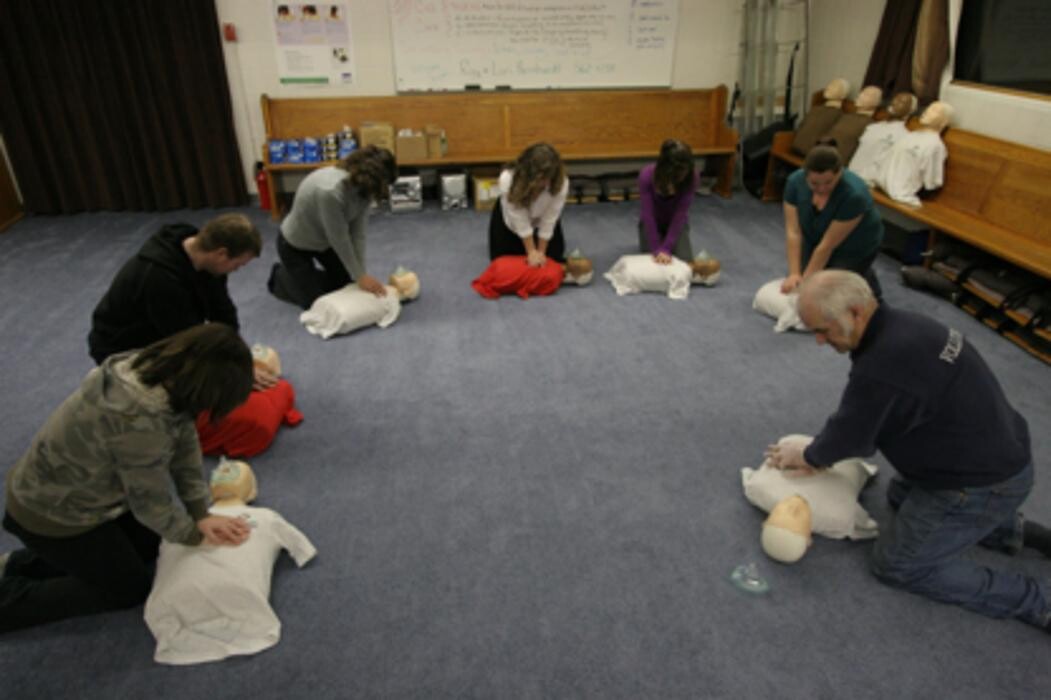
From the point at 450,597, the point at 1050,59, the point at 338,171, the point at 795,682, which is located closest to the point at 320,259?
the point at 338,171

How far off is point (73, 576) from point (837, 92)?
5.80m

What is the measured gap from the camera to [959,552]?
1.97 metres

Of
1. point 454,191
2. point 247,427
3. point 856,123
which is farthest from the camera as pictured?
point 454,191

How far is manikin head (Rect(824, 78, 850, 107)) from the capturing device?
208 inches

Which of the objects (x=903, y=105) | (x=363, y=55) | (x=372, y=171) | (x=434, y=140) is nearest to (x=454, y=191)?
(x=434, y=140)

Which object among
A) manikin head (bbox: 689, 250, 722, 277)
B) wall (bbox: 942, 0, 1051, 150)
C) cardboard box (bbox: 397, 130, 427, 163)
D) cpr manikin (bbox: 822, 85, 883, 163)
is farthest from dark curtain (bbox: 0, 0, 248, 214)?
wall (bbox: 942, 0, 1051, 150)

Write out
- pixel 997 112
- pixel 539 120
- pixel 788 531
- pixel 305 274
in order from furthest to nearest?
pixel 539 120 → pixel 997 112 → pixel 305 274 → pixel 788 531

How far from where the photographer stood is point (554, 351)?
11.1 ft

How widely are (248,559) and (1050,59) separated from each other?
4838mm

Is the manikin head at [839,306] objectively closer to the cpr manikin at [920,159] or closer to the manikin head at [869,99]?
the cpr manikin at [920,159]

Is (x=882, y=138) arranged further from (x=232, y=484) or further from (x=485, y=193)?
(x=232, y=484)

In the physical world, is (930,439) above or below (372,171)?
below

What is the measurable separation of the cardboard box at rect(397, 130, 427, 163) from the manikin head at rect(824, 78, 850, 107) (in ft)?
11.0

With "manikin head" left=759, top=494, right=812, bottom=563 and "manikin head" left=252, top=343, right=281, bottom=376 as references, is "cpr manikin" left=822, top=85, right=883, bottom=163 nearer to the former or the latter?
"manikin head" left=759, top=494, right=812, bottom=563
